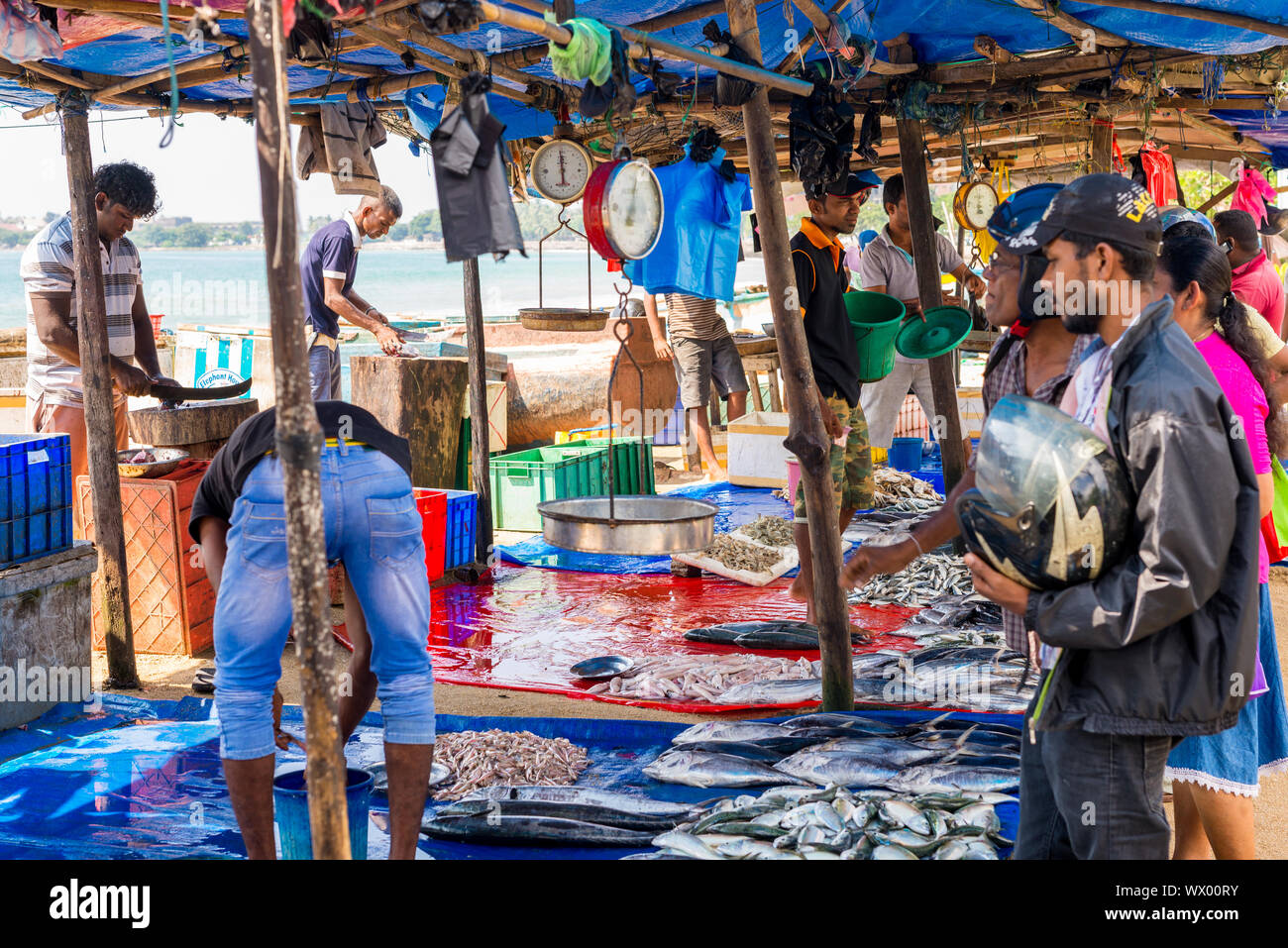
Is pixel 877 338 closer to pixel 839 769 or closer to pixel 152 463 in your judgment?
pixel 839 769

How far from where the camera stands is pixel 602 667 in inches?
215

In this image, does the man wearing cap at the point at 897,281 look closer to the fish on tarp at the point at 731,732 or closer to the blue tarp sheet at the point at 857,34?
the blue tarp sheet at the point at 857,34

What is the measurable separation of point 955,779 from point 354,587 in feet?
6.69

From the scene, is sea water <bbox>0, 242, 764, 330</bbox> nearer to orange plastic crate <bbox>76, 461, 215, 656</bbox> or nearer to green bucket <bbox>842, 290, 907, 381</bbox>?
orange plastic crate <bbox>76, 461, 215, 656</bbox>

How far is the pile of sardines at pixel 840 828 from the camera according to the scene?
3.27 metres

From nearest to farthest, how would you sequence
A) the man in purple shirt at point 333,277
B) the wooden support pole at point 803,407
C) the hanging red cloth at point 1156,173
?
1. the wooden support pole at point 803,407
2. the man in purple shirt at point 333,277
3. the hanging red cloth at point 1156,173

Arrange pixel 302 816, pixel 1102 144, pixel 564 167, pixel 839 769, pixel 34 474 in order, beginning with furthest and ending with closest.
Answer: pixel 1102 144, pixel 564 167, pixel 34 474, pixel 839 769, pixel 302 816

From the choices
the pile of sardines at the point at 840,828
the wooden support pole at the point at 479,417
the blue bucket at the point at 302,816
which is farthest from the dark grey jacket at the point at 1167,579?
the wooden support pole at the point at 479,417

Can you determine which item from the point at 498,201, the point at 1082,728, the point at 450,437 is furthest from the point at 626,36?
the point at 450,437

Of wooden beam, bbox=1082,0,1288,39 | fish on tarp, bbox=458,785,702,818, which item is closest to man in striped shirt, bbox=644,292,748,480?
wooden beam, bbox=1082,0,1288,39

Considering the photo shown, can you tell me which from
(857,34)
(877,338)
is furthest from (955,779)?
(857,34)

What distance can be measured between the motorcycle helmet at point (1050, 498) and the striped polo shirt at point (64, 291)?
182 inches

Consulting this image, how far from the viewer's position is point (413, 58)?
525cm
